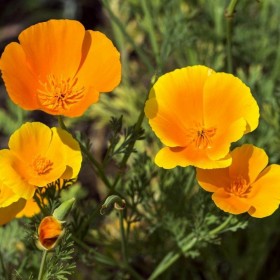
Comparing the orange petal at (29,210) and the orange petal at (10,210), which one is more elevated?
the orange petal at (10,210)

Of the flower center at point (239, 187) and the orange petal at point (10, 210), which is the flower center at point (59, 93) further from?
the flower center at point (239, 187)

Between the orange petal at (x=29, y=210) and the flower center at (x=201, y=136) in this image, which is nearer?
the flower center at (x=201, y=136)

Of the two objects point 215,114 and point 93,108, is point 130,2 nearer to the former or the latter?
point 93,108

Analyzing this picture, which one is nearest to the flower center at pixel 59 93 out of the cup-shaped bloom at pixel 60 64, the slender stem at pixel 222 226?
the cup-shaped bloom at pixel 60 64

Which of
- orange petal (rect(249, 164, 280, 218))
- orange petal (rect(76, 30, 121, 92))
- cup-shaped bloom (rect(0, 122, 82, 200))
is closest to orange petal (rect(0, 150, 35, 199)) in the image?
cup-shaped bloom (rect(0, 122, 82, 200))

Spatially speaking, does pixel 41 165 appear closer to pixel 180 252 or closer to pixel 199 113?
pixel 199 113

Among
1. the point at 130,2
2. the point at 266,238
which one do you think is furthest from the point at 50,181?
the point at 130,2
